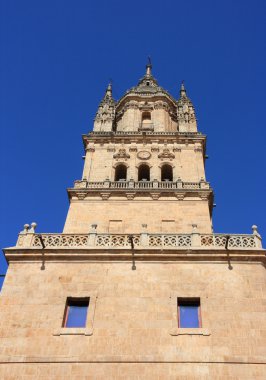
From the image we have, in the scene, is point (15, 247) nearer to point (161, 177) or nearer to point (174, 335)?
point (174, 335)

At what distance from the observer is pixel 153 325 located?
1855 centimetres

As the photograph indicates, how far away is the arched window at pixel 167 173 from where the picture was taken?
107 ft

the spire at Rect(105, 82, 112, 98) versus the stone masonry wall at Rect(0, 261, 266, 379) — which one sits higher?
the spire at Rect(105, 82, 112, 98)

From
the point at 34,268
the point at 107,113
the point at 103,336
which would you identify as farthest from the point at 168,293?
the point at 107,113

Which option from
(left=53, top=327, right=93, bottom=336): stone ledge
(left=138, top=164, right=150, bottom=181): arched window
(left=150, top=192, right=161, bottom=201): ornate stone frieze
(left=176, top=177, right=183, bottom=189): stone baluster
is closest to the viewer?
(left=53, top=327, right=93, bottom=336): stone ledge

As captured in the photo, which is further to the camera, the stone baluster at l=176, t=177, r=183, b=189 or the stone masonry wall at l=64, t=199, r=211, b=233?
the stone baluster at l=176, t=177, r=183, b=189

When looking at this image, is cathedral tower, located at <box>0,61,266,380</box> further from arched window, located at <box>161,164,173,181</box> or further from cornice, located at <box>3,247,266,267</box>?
arched window, located at <box>161,164,173,181</box>

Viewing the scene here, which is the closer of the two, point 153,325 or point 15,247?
point 153,325

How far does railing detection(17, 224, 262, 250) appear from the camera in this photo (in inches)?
847

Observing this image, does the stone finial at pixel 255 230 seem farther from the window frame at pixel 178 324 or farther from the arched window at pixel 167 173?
the arched window at pixel 167 173

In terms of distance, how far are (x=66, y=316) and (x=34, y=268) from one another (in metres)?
2.87

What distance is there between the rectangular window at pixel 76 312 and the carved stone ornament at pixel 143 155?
15064 millimetres

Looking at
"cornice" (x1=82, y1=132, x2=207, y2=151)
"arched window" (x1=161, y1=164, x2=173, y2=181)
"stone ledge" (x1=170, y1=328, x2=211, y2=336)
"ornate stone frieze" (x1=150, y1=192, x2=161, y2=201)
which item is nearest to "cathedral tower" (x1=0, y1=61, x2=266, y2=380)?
"stone ledge" (x1=170, y1=328, x2=211, y2=336)

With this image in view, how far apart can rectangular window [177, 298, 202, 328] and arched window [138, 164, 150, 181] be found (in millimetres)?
14000
